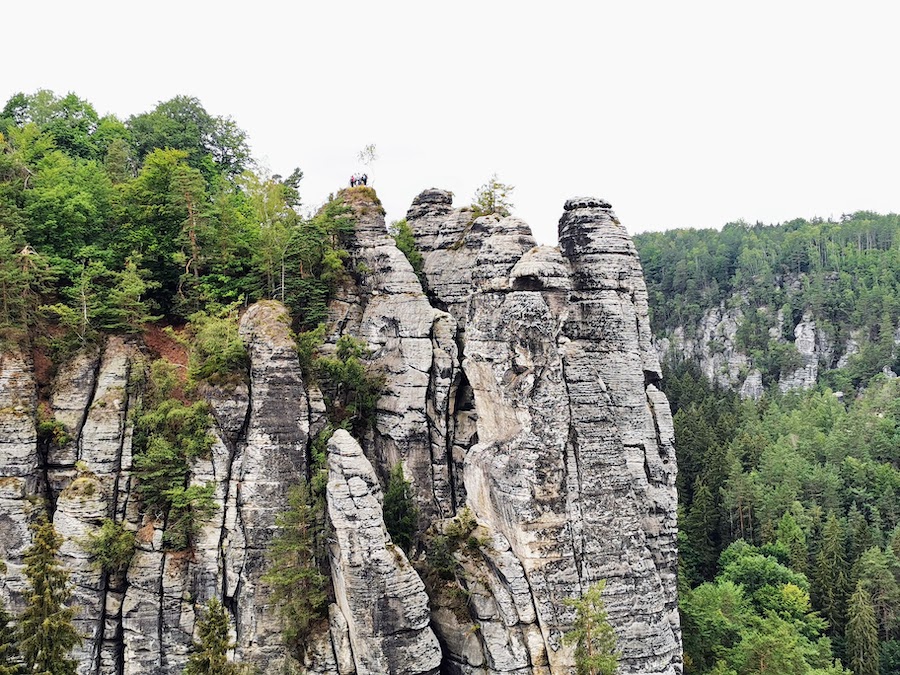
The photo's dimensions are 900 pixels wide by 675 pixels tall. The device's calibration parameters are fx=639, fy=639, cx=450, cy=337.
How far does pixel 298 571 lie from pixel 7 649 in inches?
383

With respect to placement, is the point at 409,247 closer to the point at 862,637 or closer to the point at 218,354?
the point at 218,354

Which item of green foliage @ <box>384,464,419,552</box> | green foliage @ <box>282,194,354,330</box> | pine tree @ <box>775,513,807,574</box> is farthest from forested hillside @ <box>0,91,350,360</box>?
pine tree @ <box>775,513,807,574</box>

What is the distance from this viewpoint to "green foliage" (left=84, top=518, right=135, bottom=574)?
25156 millimetres

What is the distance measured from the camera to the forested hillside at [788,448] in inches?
1586

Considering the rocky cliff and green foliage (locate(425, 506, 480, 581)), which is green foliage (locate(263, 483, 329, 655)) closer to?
the rocky cliff

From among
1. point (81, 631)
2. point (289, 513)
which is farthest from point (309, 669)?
point (81, 631)

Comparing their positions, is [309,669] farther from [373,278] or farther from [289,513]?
[373,278]

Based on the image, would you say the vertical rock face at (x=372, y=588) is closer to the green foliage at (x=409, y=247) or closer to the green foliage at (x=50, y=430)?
the green foliage at (x=50, y=430)

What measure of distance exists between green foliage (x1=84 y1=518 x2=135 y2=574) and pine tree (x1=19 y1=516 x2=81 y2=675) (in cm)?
519

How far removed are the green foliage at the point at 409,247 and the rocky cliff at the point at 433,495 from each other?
861cm

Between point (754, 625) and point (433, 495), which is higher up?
point (433, 495)

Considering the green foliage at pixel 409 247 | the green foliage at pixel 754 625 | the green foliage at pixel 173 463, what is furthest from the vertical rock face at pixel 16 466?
the green foliage at pixel 754 625

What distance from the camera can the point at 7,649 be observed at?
18.7 m

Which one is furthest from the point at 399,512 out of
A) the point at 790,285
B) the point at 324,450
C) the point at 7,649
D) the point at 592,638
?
the point at 790,285
